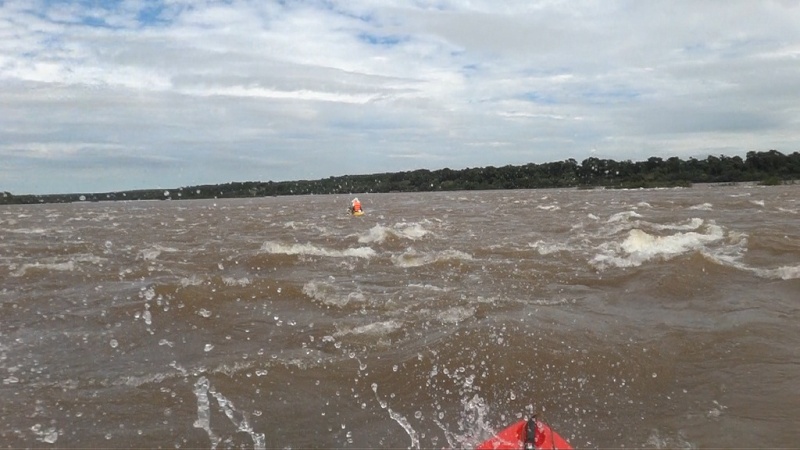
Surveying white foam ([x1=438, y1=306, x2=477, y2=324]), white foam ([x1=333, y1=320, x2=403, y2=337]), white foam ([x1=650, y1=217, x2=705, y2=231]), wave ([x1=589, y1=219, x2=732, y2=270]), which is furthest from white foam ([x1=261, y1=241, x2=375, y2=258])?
white foam ([x1=650, y1=217, x2=705, y2=231])

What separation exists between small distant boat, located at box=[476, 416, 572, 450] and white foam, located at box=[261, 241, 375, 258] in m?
8.86

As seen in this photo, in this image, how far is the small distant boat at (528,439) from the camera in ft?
9.55

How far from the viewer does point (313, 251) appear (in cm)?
1240

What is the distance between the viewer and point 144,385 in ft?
15.9

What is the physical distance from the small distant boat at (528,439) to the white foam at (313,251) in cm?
886

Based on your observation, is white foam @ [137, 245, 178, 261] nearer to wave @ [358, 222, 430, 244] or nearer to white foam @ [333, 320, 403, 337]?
wave @ [358, 222, 430, 244]

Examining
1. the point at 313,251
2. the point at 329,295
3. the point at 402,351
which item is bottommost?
the point at 402,351

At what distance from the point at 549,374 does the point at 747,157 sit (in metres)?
84.6

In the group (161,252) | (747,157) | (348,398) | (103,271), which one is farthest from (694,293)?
(747,157)

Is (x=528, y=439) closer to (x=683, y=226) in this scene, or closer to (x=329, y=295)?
(x=329, y=295)

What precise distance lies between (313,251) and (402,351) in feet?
23.2

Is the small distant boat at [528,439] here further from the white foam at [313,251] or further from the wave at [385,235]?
the wave at [385,235]

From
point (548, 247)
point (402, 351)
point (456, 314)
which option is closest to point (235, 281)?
point (456, 314)

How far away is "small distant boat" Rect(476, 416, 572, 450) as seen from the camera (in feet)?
9.55
